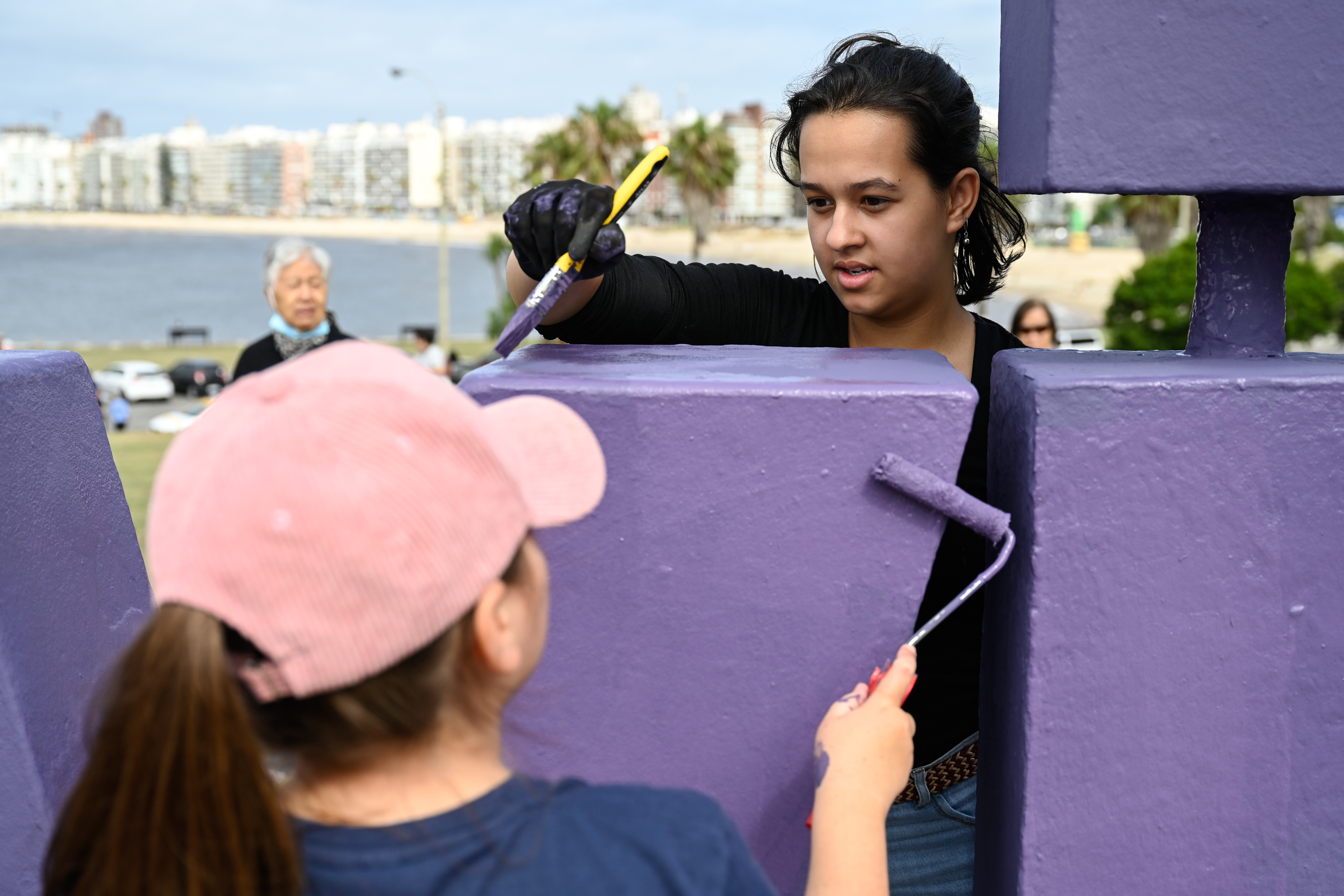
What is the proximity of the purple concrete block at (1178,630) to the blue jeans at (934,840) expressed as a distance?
0.86ft

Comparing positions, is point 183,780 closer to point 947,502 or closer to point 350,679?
point 350,679

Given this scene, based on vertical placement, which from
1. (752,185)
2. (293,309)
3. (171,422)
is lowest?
(171,422)

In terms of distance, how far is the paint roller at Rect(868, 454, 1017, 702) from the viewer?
1.44m

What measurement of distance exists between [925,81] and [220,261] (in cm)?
11970

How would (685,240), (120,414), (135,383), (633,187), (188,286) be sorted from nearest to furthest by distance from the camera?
(633,187) < (120,414) < (135,383) < (188,286) < (685,240)

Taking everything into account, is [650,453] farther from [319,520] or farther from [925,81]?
[925,81]

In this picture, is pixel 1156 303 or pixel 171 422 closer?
pixel 1156 303

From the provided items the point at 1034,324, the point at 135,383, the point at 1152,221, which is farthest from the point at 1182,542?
the point at 1152,221

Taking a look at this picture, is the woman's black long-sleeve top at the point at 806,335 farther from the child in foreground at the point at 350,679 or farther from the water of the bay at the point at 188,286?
the water of the bay at the point at 188,286

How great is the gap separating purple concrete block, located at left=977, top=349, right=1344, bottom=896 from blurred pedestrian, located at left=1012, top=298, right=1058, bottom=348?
5.33 meters

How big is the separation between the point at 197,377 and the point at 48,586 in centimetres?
3854

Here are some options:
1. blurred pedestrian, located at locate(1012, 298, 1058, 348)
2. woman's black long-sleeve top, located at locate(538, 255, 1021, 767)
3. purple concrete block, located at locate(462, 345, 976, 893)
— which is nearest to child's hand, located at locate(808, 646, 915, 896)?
purple concrete block, located at locate(462, 345, 976, 893)

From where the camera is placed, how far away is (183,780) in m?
0.94

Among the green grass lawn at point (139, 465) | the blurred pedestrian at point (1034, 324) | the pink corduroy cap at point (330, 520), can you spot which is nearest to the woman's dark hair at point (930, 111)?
the pink corduroy cap at point (330, 520)
